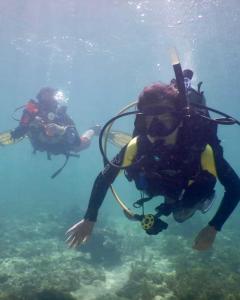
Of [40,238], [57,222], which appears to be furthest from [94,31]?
[40,238]

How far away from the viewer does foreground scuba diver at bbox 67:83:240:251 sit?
4.70 meters

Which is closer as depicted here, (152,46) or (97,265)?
(97,265)

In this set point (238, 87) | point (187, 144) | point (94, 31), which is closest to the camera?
point (187, 144)

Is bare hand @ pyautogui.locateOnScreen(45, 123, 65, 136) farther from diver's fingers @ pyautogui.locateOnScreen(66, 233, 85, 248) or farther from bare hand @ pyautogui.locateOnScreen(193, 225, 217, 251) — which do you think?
bare hand @ pyautogui.locateOnScreen(193, 225, 217, 251)

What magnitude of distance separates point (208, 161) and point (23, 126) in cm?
842

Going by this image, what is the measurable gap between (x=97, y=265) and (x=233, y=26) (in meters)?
20.4

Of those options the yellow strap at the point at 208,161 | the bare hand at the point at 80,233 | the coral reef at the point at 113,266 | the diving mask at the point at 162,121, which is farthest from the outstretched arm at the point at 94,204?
the coral reef at the point at 113,266

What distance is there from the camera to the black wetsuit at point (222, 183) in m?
4.82

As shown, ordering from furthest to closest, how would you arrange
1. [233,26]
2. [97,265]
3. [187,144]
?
[233,26] → [97,265] → [187,144]

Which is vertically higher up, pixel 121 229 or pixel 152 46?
pixel 152 46

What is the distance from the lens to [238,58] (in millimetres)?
31922

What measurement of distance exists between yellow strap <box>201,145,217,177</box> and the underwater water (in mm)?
3742

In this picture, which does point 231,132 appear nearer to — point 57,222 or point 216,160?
point 57,222

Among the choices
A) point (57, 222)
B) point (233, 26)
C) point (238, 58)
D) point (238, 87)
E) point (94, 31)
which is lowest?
point (57, 222)
